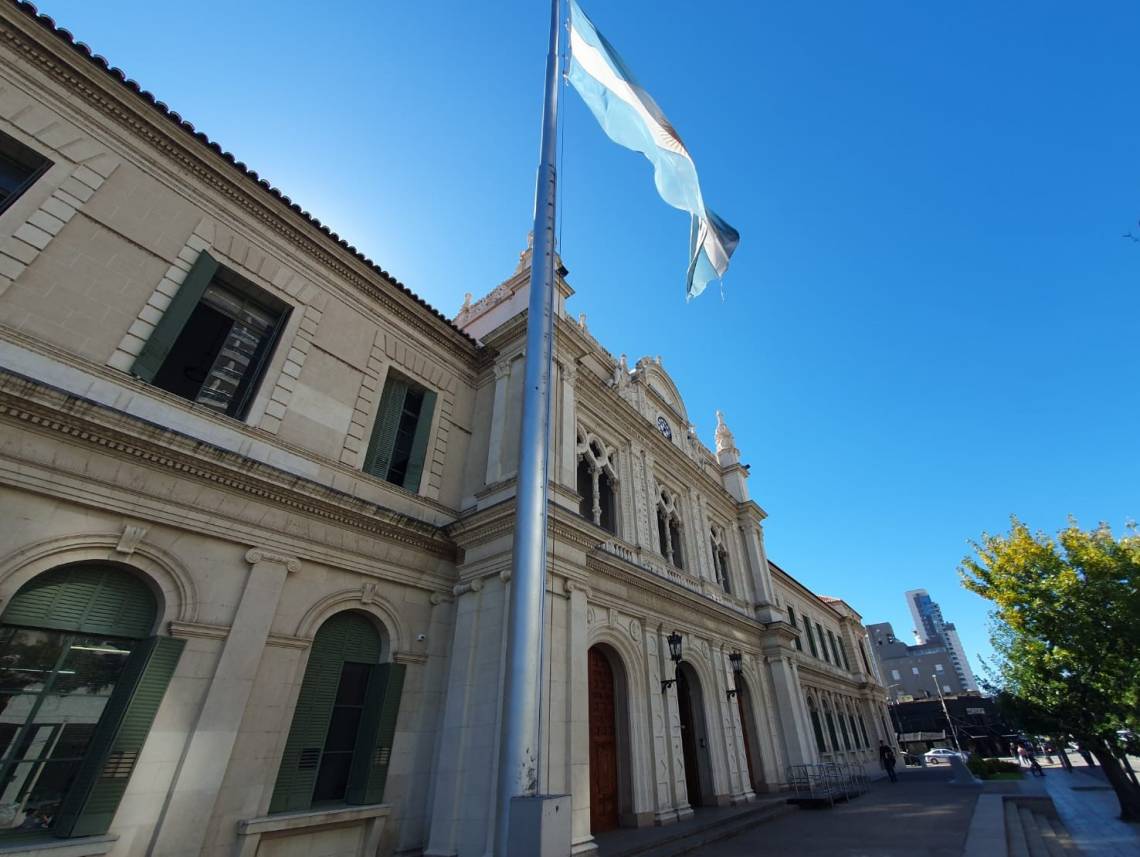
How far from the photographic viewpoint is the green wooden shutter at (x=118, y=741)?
208 inches

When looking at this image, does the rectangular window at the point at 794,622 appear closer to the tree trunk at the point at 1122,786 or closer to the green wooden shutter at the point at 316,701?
the tree trunk at the point at 1122,786

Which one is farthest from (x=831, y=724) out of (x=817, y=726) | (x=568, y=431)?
(x=568, y=431)

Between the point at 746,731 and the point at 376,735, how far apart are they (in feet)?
42.1

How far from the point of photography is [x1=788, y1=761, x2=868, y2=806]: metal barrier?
14.4m

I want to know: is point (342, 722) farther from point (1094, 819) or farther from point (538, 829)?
point (1094, 819)

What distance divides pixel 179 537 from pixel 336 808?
4271mm

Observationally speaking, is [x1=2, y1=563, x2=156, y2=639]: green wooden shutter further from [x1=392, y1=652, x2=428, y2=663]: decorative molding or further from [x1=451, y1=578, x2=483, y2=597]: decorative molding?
[x1=451, y1=578, x2=483, y2=597]: decorative molding

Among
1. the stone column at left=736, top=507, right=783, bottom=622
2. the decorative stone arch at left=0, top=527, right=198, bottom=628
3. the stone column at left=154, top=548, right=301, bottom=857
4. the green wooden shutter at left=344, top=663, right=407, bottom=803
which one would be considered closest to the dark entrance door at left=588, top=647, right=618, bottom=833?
the green wooden shutter at left=344, top=663, right=407, bottom=803

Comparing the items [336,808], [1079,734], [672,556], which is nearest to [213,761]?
[336,808]

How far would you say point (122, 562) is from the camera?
6.18 metres

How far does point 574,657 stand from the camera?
877cm

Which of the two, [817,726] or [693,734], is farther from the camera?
[817,726]

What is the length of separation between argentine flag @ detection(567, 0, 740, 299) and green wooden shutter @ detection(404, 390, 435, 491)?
20.4ft

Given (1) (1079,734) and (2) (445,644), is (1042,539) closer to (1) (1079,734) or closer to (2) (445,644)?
(1) (1079,734)
